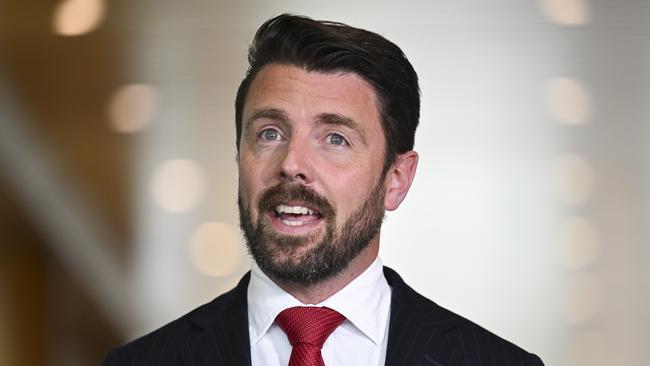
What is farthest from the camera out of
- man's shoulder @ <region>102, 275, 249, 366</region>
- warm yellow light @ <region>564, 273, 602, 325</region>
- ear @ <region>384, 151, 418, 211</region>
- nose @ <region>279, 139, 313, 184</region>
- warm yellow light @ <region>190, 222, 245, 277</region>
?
warm yellow light @ <region>190, 222, 245, 277</region>

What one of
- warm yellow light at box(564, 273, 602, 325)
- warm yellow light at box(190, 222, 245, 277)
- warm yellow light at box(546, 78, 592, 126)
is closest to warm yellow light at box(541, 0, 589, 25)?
warm yellow light at box(546, 78, 592, 126)

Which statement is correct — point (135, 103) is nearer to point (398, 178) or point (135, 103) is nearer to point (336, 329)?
point (398, 178)

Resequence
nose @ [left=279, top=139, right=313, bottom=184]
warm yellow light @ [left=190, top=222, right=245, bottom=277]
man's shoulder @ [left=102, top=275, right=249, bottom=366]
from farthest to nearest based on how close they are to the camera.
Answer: warm yellow light @ [left=190, top=222, right=245, bottom=277], man's shoulder @ [left=102, top=275, right=249, bottom=366], nose @ [left=279, top=139, right=313, bottom=184]

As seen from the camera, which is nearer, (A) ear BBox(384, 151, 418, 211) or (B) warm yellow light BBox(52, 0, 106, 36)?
(A) ear BBox(384, 151, 418, 211)

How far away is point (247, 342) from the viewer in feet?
7.39

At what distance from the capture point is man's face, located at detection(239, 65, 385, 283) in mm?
2205

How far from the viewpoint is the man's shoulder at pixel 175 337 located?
228 centimetres

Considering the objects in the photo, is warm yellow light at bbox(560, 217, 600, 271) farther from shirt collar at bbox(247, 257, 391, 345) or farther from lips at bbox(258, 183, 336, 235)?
lips at bbox(258, 183, 336, 235)

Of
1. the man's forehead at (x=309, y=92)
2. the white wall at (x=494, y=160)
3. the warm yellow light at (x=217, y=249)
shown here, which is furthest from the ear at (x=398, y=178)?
the warm yellow light at (x=217, y=249)

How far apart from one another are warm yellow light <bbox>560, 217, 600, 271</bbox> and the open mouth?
127 cm

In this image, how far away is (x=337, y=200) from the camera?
2242 millimetres

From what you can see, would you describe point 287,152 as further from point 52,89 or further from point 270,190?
point 52,89

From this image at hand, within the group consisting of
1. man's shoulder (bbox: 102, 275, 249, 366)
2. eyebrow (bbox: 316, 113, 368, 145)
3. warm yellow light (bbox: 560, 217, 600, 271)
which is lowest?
warm yellow light (bbox: 560, 217, 600, 271)

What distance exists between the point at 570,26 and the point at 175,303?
126 cm
